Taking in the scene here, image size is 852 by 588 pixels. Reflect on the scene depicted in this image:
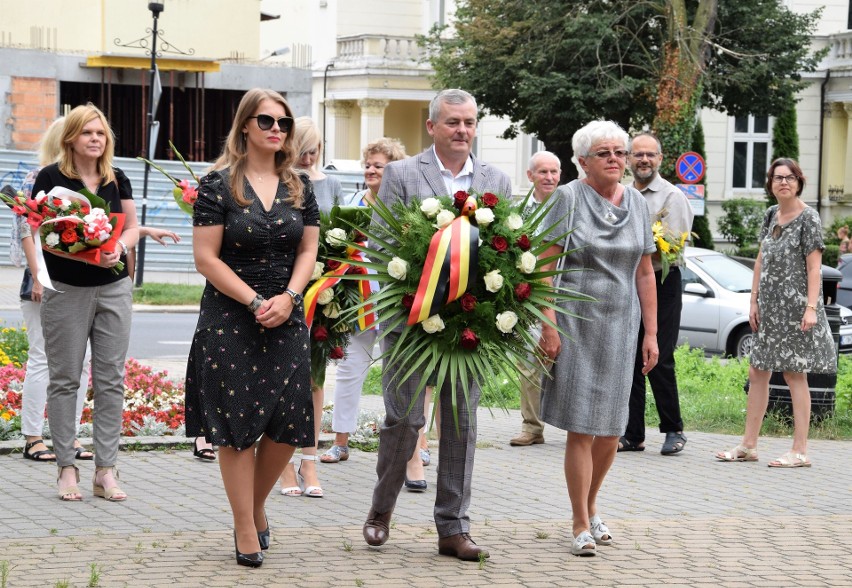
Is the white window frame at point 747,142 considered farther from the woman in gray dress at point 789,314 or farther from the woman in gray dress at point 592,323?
the woman in gray dress at point 592,323

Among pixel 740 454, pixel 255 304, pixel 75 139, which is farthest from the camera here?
pixel 740 454

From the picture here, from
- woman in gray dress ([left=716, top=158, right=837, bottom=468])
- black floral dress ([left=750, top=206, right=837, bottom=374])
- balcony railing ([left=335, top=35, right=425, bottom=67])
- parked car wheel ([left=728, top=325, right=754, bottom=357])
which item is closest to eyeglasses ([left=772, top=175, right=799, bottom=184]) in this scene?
woman in gray dress ([left=716, top=158, right=837, bottom=468])

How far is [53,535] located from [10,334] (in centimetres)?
Result: 686

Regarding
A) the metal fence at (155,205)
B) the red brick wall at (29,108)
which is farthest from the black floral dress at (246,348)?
the red brick wall at (29,108)

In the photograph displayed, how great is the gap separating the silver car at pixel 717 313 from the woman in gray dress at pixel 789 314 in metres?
8.24

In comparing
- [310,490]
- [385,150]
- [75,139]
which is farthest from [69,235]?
[385,150]

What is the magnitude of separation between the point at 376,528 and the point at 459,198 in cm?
166

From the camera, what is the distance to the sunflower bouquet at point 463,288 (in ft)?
20.3

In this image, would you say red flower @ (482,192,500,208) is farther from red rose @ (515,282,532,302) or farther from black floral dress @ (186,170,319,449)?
black floral dress @ (186,170,319,449)

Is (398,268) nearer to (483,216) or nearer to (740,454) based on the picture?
(483,216)

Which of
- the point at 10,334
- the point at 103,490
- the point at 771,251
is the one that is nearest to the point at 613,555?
the point at 103,490

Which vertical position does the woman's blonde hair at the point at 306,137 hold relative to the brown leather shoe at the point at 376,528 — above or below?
above

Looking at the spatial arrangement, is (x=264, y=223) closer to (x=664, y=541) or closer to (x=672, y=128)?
(x=664, y=541)

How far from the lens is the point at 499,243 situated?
6.28 m
